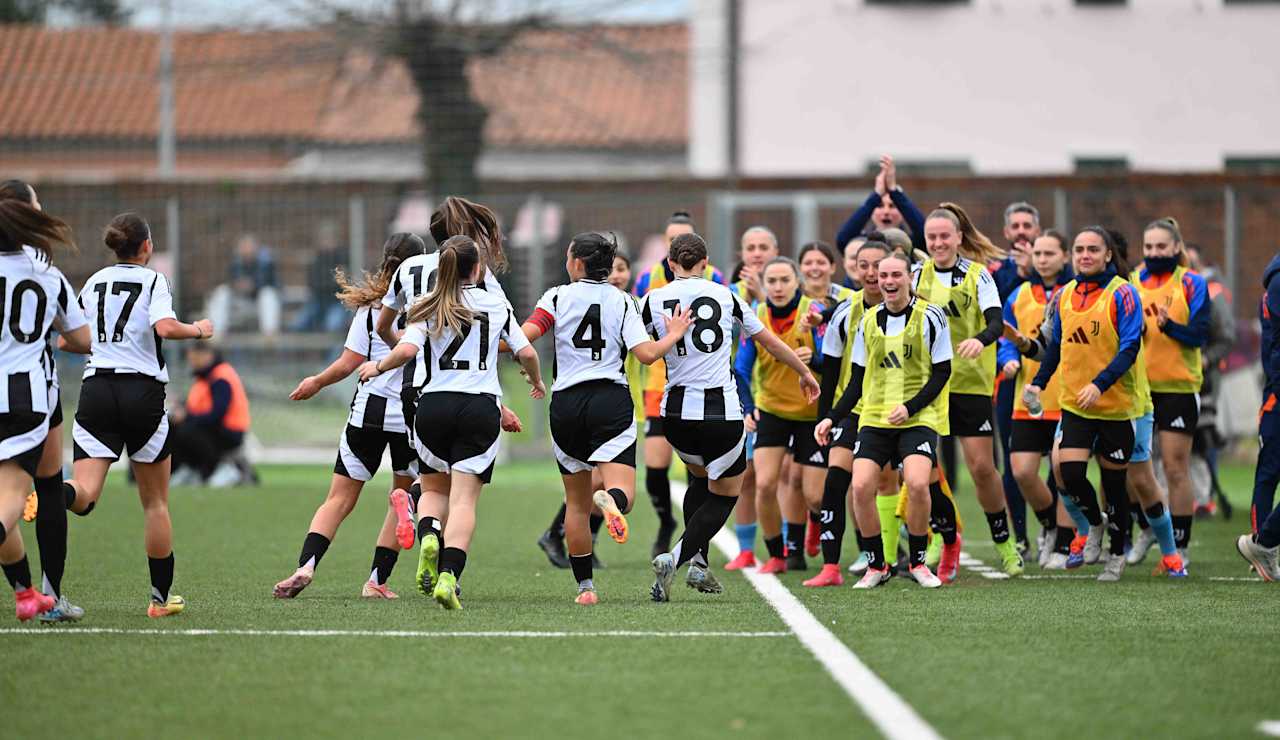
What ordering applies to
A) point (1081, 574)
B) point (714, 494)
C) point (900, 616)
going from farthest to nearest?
point (1081, 574) < point (714, 494) < point (900, 616)

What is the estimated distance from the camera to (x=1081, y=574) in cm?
1049

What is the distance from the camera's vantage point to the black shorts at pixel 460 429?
8.50m

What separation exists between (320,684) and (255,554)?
530 cm

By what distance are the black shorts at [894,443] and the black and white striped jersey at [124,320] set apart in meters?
3.65

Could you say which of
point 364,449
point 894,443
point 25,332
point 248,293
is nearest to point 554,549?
point 364,449

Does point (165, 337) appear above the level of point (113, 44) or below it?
below

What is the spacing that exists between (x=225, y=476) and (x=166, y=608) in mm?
9975

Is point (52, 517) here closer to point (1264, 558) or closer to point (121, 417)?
point (121, 417)

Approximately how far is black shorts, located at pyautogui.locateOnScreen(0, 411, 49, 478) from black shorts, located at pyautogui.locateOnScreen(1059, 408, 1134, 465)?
5.56 meters

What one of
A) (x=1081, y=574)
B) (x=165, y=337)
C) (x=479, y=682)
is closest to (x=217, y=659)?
(x=479, y=682)

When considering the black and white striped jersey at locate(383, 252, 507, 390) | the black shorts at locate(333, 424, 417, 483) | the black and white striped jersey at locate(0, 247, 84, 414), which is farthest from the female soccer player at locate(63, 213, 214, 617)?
the black shorts at locate(333, 424, 417, 483)

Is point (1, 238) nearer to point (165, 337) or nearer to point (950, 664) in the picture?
point (165, 337)

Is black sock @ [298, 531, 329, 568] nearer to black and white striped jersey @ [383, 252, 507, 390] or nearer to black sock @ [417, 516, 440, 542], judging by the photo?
black sock @ [417, 516, 440, 542]

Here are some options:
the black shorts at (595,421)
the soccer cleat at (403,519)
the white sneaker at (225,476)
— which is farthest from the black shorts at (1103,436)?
the white sneaker at (225,476)
